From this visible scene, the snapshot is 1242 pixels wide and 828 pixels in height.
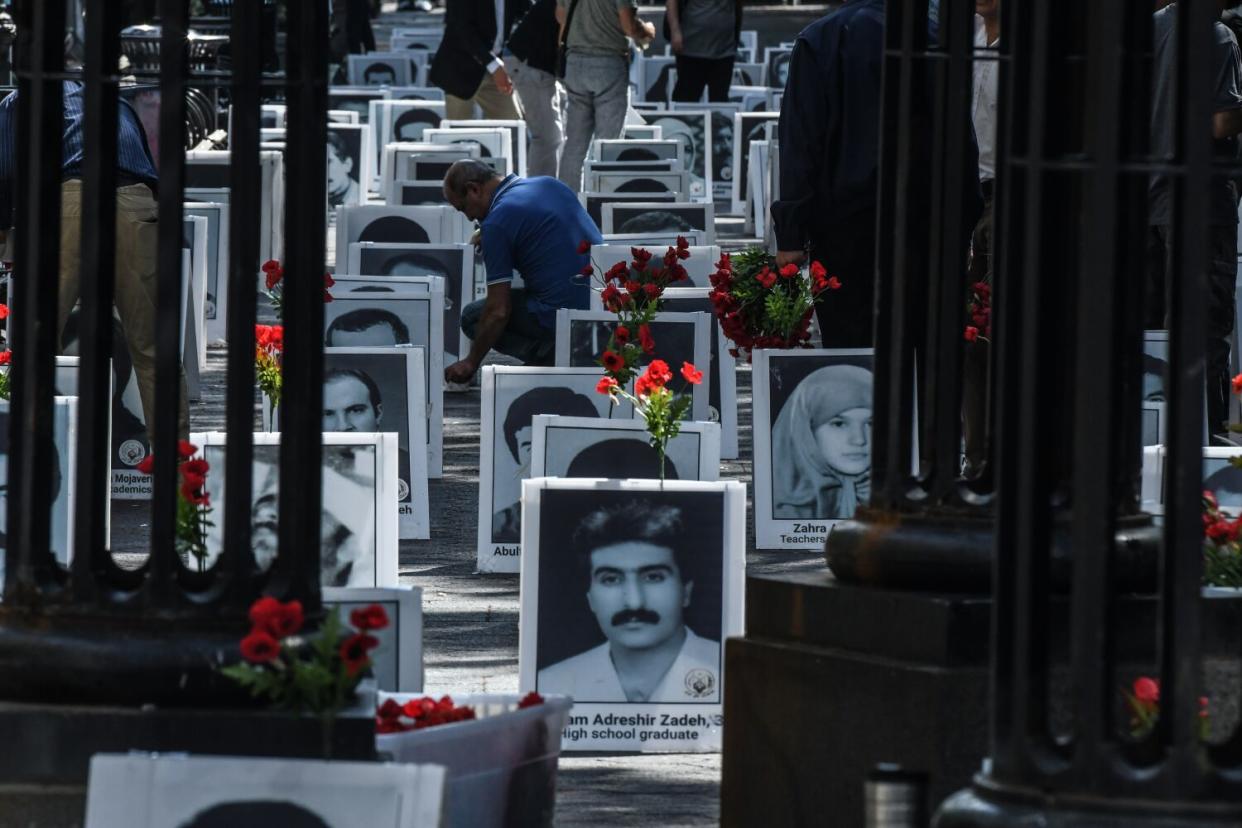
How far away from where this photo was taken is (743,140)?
2397 centimetres

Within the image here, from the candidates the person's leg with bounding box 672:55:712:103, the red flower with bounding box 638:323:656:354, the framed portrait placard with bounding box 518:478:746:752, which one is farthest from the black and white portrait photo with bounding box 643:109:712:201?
the framed portrait placard with bounding box 518:478:746:752

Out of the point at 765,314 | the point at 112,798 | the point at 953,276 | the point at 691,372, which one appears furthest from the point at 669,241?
the point at 112,798

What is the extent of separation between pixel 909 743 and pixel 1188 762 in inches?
46.4

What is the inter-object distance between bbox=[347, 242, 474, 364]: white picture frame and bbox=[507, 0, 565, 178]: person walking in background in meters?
6.73

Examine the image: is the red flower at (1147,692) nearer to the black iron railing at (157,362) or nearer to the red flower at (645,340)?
the black iron railing at (157,362)

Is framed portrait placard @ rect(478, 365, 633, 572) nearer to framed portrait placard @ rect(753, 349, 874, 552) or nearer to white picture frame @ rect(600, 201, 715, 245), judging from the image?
framed portrait placard @ rect(753, 349, 874, 552)

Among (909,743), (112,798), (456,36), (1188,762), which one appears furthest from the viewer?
(456,36)

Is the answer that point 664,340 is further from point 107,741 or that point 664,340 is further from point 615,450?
point 107,741

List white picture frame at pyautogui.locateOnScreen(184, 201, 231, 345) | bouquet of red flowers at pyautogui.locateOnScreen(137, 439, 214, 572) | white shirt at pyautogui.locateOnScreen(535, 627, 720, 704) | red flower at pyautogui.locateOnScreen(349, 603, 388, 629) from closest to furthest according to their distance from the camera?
red flower at pyautogui.locateOnScreen(349, 603, 388, 629) → bouquet of red flowers at pyautogui.locateOnScreen(137, 439, 214, 572) → white shirt at pyautogui.locateOnScreen(535, 627, 720, 704) → white picture frame at pyautogui.locateOnScreen(184, 201, 231, 345)

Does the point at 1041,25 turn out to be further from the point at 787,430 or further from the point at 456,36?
the point at 456,36

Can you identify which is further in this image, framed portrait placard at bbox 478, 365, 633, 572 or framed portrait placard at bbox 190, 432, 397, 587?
framed portrait placard at bbox 478, 365, 633, 572

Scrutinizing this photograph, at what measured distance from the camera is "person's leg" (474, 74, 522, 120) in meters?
24.6

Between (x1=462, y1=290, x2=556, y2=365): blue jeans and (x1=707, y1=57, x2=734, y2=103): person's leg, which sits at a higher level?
(x1=707, y1=57, x2=734, y2=103): person's leg

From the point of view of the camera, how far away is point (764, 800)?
5.37 meters
